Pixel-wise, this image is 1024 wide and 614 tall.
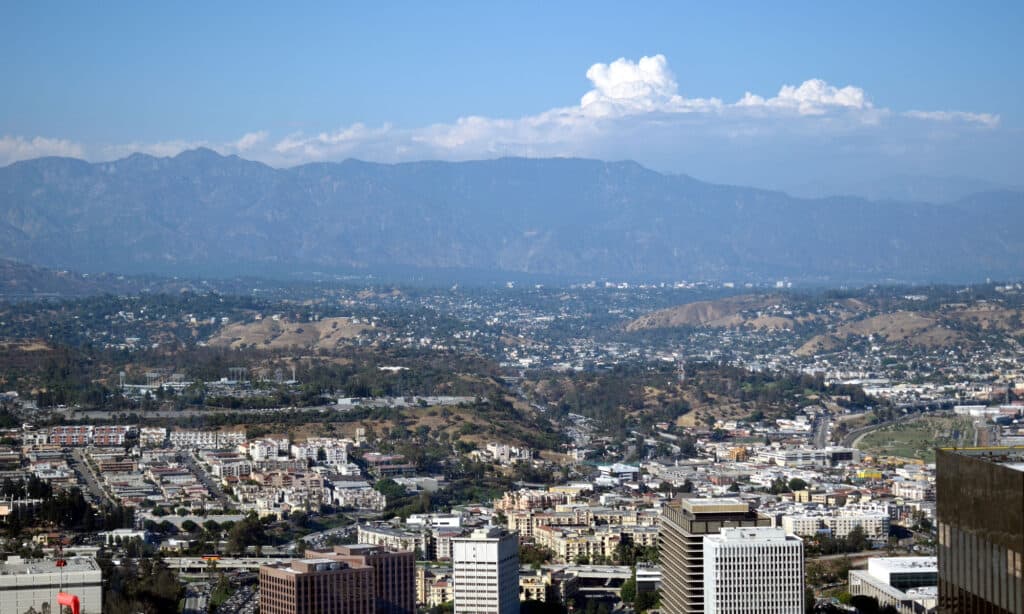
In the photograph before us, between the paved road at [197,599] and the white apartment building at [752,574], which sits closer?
the white apartment building at [752,574]

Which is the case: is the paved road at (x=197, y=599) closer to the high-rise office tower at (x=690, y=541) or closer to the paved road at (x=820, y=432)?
the high-rise office tower at (x=690, y=541)

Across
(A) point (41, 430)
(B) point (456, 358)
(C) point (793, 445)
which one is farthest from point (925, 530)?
(B) point (456, 358)

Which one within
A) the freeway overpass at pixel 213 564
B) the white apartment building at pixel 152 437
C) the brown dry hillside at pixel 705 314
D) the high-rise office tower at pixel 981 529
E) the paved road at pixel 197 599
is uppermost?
the high-rise office tower at pixel 981 529

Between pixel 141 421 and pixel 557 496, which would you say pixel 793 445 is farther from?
→ pixel 141 421

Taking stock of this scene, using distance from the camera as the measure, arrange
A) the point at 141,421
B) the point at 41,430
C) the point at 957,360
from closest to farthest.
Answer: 1. the point at 41,430
2. the point at 141,421
3. the point at 957,360

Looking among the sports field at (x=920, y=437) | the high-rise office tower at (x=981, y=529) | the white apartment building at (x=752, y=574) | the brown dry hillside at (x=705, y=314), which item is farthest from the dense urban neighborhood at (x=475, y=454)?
the high-rise office tower at (x=981, y=529)

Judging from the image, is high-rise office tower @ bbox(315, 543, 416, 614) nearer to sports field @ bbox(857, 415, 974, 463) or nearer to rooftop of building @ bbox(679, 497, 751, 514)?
rooftop of building @ bbox(679, 497, 751, 514)

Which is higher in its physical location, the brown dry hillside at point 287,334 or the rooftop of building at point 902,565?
the rooftop of building at point 902,565
